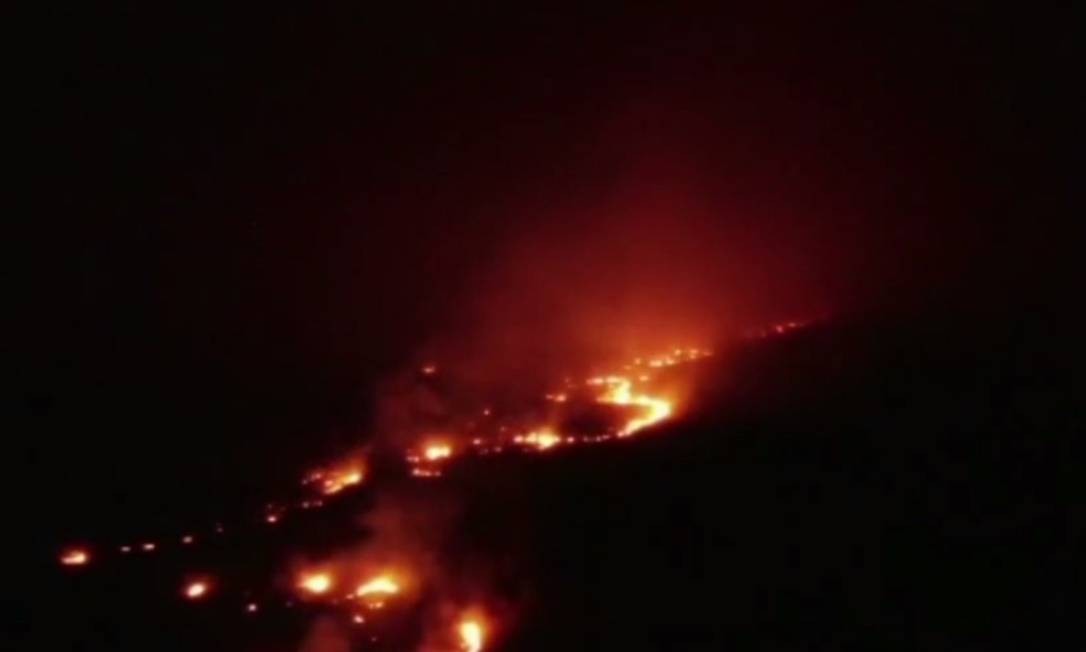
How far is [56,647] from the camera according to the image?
9.73m

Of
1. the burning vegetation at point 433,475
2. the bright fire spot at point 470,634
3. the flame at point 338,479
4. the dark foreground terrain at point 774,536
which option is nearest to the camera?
the dark foreground terrain at point 774,536

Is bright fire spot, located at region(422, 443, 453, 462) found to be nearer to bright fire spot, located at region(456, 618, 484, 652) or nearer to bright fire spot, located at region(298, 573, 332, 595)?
bright fire spot, located at region(298, 573, 332, 595)

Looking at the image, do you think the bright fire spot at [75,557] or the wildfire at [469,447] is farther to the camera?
the bright fire spot at [75,557]

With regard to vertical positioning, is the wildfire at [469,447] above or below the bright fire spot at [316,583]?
above

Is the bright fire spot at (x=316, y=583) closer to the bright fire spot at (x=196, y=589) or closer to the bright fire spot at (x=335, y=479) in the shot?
the bright fire spot at (x=196, y=589)

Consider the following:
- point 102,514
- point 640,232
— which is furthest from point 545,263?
point 102,514

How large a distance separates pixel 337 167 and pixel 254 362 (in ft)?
19.0

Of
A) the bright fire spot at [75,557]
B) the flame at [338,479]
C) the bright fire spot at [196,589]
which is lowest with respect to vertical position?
the bright fire spot at [196,589]

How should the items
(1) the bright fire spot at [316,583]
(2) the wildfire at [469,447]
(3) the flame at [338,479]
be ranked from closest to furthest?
(2) the wildfire at [469,447] → (1) the bright fire spot at [316,583] → (3) the flame at [338,479]

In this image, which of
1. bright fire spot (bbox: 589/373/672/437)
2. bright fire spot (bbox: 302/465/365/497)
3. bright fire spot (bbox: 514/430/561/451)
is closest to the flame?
bright fire spot (bbox: 302/465/365/497)

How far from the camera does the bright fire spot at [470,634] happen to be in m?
8.77

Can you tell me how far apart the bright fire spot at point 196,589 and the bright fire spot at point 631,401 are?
178 inches

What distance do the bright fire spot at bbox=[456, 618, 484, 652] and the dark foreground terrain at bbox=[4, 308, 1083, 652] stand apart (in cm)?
22

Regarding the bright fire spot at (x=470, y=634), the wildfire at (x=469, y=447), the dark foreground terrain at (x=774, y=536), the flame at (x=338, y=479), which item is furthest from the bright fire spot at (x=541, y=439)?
the bright fire spot at (x=470, y=634)
